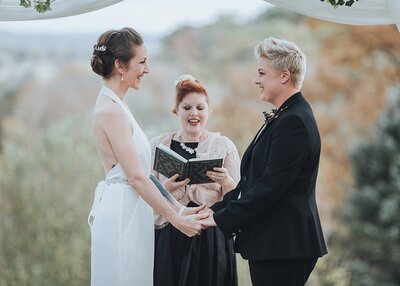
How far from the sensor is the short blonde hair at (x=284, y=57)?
4148 millimetres

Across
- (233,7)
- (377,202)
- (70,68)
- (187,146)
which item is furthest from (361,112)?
(187,146)

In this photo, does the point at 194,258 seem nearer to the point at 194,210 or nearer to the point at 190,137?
the point at 194,210

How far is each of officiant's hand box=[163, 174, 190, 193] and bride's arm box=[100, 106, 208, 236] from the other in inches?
10.6

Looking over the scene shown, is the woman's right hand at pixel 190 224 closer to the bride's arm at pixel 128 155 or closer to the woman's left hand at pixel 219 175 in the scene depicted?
the bride's arm at pixel 128 155

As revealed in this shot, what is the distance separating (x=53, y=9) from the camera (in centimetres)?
479

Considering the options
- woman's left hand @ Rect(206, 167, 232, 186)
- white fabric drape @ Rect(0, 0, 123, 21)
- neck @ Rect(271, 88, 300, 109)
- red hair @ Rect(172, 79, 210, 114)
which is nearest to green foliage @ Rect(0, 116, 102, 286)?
red hair @ Rect(172, 79, 210, 114)

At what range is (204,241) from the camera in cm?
488

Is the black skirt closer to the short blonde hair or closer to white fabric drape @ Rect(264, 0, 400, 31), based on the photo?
the short blonde hair

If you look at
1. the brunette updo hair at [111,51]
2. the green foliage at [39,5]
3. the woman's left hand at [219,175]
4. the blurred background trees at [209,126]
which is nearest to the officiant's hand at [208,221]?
the woman's left hand at [219,175]

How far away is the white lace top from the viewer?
487cm

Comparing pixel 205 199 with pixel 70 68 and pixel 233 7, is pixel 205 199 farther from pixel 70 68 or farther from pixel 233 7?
pixel 233 7

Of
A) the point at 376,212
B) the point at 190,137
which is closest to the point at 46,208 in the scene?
the point at 376,212

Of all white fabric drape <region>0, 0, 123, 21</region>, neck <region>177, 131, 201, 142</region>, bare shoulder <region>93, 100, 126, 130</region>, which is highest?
white fabric drape <region>0, 0, 123, 21</region>

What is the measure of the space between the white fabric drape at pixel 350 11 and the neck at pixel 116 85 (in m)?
0.99
